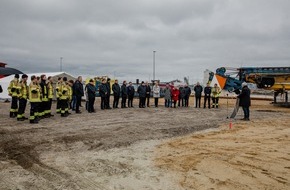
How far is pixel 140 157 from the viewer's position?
23.0 feet

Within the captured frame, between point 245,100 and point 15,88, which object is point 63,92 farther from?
point 245,100

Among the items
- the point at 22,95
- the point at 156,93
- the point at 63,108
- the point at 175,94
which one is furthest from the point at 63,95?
the point at 175,94

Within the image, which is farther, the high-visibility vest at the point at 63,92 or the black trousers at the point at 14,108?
the high-visibility vest at the point at 63,92

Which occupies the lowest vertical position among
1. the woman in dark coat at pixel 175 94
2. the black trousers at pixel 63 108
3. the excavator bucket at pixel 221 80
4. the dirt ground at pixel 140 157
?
the dirt ground at pixel 140 157

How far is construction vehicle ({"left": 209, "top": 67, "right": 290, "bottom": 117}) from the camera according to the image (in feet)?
71.1

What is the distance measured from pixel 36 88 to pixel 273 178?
891cm

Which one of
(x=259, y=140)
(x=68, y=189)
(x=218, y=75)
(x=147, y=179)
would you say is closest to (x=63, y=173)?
(x=68, y=189)

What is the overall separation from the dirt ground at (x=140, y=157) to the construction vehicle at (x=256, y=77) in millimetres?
11500

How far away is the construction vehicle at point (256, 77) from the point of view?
2167cm

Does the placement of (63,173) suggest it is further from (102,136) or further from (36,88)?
(36,88)

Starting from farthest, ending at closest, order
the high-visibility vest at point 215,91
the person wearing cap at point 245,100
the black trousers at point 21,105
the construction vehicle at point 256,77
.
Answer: the construction vehicle at point 256,77, the high-visibility vest at point 215,91, the person wearing cap at point 245,100, the black trousers at point 21,105

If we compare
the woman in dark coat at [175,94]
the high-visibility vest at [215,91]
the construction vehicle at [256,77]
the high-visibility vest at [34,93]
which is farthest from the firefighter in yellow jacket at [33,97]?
the construction vehicle at [256,77]

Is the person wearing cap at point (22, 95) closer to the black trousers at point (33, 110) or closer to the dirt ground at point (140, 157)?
the black trousers at point (33, 110)

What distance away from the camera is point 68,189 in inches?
193
